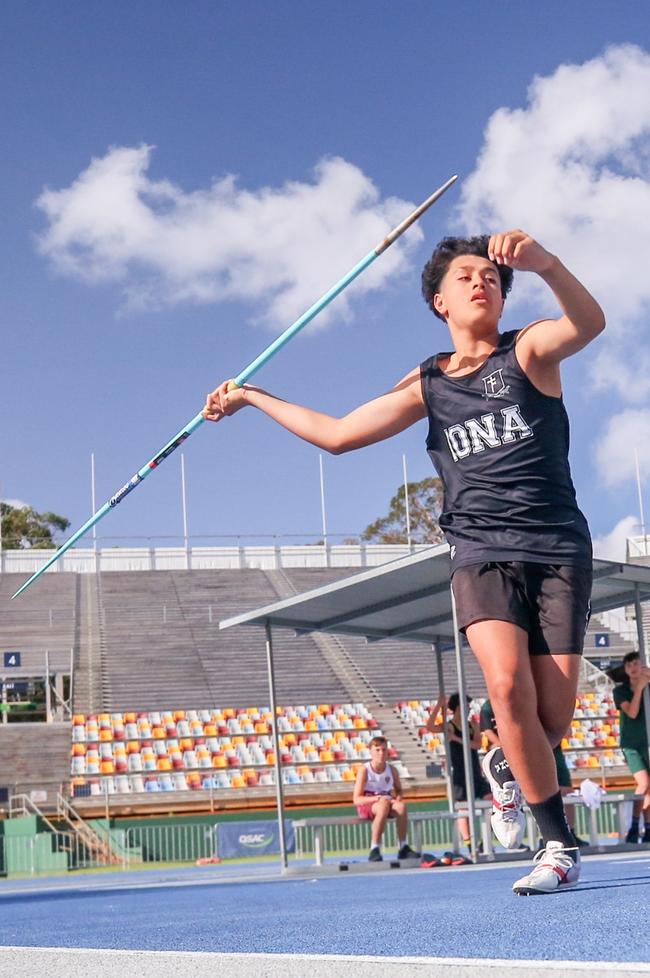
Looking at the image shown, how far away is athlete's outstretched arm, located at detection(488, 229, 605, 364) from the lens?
3156 mm

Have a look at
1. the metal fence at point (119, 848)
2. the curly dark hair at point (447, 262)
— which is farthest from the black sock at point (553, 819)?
the metal fence at point (119, 848)

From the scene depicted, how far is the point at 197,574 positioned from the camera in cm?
4666

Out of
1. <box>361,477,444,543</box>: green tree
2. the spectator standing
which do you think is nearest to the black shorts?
the spectator standing

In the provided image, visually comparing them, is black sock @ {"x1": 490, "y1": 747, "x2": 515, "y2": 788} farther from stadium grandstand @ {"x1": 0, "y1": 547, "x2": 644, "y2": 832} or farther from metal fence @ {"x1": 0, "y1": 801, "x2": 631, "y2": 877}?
stadium grandstand @ {"x1": 0, "y1": 547, "x2": 644, "y2": 832}

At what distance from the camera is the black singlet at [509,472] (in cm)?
351

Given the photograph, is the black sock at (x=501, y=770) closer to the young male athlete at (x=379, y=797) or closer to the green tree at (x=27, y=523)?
the young male athlete at (x=379, y=797)

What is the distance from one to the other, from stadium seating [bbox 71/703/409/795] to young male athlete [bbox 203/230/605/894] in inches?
972

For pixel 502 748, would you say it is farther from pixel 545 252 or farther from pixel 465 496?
pixel 545 252

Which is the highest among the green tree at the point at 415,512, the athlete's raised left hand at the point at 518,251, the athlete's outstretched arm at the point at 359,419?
the green tree at the point at 415,512

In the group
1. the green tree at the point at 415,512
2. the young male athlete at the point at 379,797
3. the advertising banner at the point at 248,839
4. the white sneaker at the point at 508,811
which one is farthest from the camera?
the green tree at the point at 415,512

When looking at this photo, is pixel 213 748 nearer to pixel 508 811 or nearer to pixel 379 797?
pixel 379 797

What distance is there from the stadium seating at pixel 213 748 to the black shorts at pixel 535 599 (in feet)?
81.4

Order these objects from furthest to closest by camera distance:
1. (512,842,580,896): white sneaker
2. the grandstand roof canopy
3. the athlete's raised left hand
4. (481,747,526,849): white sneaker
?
1. the grandstand roof canopy
2. (481,747,526,849): white sneaker
3. (512,842,580,896): white sneaker
4. the athlete's raised left hand

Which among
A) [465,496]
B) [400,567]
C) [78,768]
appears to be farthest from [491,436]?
[78,768]
